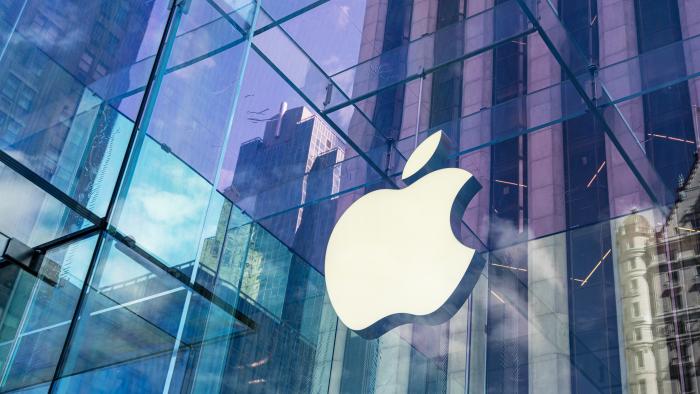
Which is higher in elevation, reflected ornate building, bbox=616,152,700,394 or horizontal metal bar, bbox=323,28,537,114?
horizontal metal bar, bbox=323,28,537,114

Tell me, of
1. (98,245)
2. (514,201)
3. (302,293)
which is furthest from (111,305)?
(514,201)

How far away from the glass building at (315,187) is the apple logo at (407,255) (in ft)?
0.62

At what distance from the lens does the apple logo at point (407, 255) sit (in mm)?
4781

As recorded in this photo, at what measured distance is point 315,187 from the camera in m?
5.34

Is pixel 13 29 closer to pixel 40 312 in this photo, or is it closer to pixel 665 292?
pixel 40 312

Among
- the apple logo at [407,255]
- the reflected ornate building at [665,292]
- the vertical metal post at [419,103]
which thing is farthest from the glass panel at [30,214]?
the reflected ornate building at [665,292]

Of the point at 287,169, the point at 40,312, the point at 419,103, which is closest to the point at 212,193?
the point at 40,312

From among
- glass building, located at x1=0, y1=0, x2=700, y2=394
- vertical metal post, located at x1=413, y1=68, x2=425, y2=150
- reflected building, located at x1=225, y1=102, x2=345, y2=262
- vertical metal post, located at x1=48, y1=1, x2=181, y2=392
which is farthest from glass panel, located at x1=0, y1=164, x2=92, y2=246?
vertical metal post, located at x1=413, y1=68, x2=425, y2=150

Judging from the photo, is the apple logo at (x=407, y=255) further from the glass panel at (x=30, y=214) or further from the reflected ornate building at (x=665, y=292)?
the glass panel at (x=30, y=214)

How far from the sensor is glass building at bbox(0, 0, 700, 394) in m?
3.09

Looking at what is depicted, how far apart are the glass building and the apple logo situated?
0.62ft

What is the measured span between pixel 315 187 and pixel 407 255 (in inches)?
31.8

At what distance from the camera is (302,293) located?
4.52 metres

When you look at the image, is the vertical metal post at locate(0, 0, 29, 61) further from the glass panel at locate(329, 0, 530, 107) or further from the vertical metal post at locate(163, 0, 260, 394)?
the glass panel at locate(329, 0, 530, 107)
